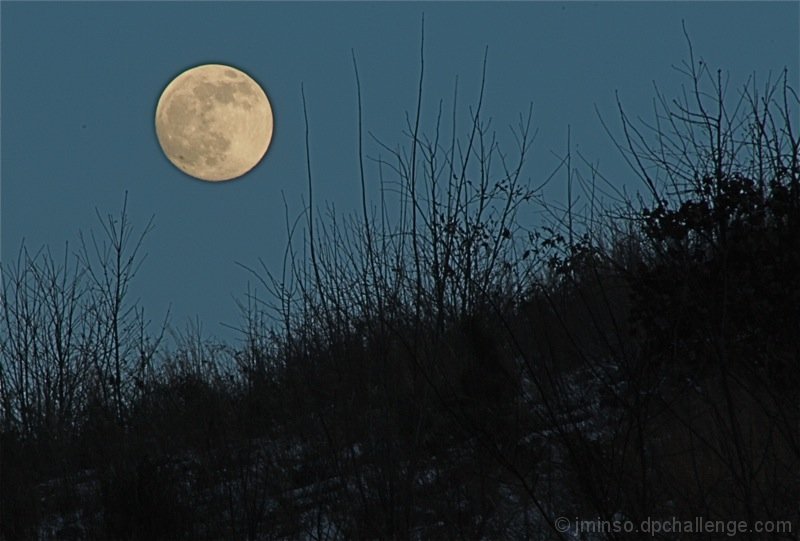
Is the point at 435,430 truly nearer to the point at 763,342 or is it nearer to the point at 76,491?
the point at 763,342

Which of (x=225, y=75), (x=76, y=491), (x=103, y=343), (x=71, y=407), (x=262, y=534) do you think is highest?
(x=225, y=75)

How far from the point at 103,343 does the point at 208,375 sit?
1.50m

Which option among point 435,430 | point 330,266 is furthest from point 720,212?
point 330,266

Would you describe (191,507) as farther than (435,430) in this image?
No

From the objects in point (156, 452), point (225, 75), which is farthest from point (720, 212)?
point (225, 75)

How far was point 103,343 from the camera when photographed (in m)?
10.3

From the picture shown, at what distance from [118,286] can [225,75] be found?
496cm

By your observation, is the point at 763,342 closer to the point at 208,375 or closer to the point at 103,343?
the point at 208,375

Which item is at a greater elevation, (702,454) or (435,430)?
(435,430)

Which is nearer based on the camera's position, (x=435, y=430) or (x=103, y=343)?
(x=435, y=430)

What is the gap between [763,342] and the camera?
5.53 metres

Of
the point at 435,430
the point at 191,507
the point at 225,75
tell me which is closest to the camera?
the point at 191,507

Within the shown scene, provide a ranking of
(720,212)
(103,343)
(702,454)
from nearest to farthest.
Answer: (720,212), (702,454), (103,343)

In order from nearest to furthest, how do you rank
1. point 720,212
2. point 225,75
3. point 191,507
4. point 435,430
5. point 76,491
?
1. point 720,212
2. point 191,507
3. point 435,430
4. point 76,491
5. point 225,75
